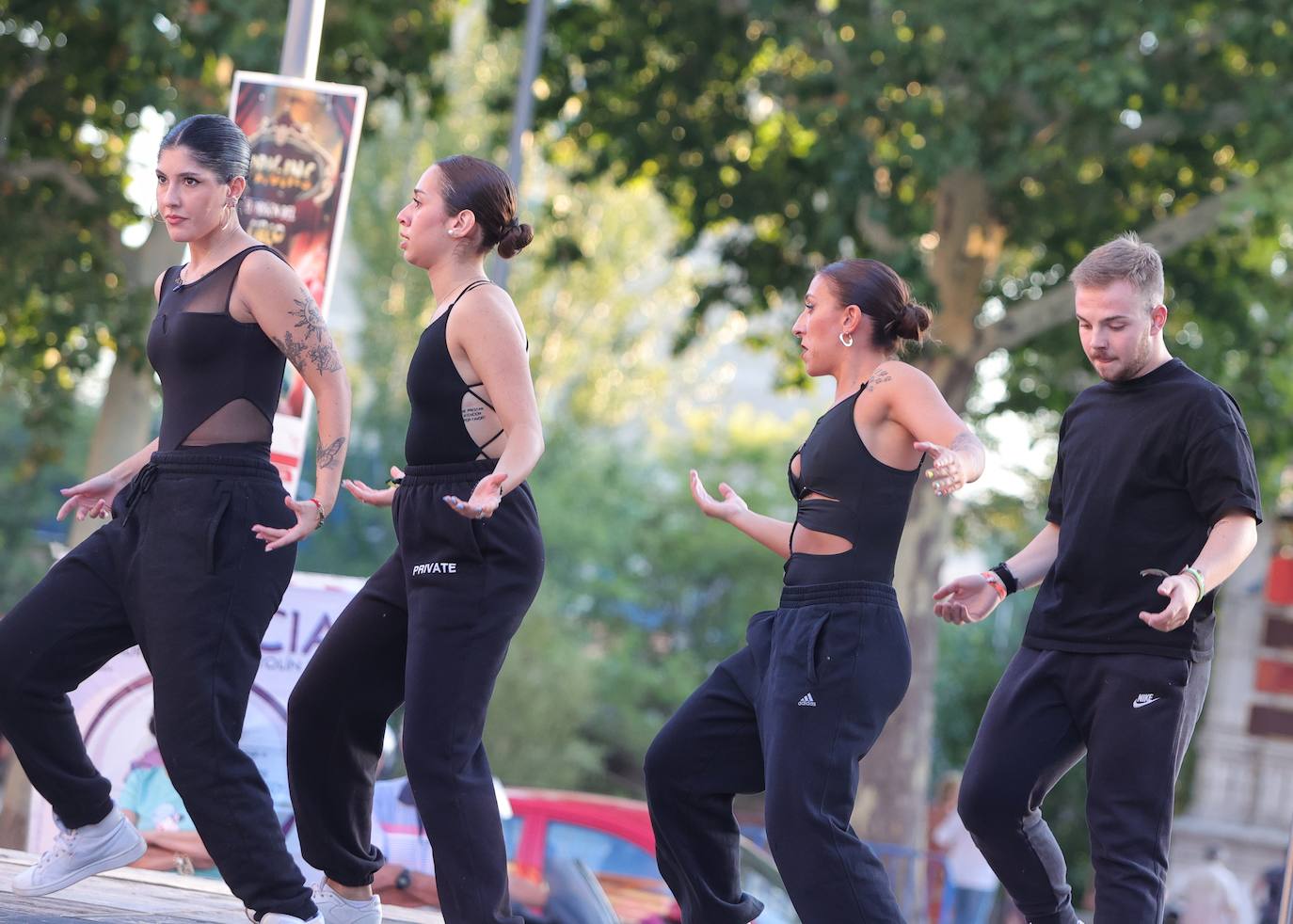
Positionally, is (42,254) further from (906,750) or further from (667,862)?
(667,862)

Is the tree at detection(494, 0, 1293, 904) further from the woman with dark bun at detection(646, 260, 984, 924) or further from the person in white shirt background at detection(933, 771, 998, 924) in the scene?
the woman with dark bun at detection(646, 260, 984, 924)

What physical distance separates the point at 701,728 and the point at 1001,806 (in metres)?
0.82

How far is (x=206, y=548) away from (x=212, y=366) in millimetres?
477

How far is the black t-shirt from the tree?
9.35 m

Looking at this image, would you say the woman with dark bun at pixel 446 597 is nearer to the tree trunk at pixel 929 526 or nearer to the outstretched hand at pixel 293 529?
the outstretched hand at pixel 293 529

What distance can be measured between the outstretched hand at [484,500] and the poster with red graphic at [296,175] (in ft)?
11.7

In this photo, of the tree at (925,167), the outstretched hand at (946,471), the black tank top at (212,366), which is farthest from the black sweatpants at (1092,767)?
the tree at (925,167)

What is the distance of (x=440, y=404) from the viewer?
4559mm

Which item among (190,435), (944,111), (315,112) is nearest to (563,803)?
(315,112)

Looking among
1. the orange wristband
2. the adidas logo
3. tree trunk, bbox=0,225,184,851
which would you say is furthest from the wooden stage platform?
tree trunk, bbox=0,225,184,851

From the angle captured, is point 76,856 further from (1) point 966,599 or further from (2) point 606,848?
(2) point 606,848

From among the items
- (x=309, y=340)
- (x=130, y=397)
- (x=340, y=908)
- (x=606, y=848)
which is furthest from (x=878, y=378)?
(x=130, y=397)

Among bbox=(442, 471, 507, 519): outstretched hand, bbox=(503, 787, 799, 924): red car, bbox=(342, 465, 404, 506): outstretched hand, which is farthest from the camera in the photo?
bbox=(503, 787, 799, 924): red car

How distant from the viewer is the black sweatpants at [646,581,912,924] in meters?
4.41
